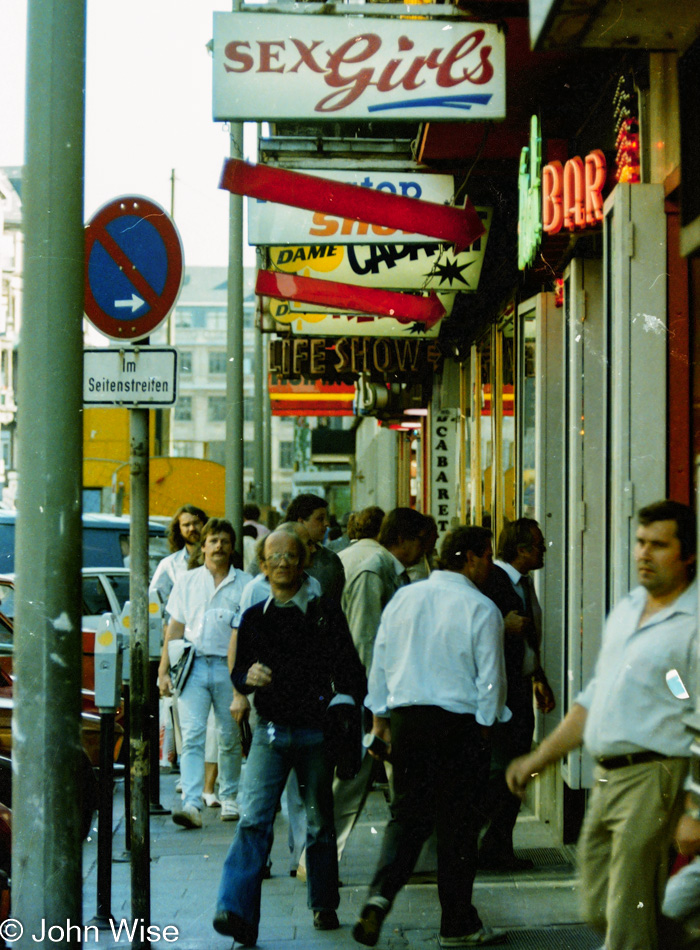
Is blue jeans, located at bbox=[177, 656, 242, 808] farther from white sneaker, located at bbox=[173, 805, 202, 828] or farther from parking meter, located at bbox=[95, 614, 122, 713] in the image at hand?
parking meter, located at bbox=[95, 614, 122, 713]

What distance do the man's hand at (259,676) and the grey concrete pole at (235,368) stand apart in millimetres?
7156

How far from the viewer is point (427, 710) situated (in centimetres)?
534

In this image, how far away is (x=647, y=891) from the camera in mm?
3785

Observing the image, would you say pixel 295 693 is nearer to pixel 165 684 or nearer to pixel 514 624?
pixel 514 624

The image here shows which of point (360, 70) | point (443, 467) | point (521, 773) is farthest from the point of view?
point (443, 467)

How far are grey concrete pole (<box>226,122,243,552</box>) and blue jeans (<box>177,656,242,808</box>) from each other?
475 cm

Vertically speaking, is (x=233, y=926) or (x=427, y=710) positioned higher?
(x=427, y=710)

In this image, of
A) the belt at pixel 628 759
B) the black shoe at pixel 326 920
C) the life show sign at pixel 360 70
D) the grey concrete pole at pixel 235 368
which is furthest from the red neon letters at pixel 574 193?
the grey concrete pole at pixel 235 368

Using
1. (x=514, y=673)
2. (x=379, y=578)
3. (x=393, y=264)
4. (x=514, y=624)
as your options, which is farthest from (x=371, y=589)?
(x=393, y=264)

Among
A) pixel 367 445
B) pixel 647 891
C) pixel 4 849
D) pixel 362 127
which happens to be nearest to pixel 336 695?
pixel 4 849

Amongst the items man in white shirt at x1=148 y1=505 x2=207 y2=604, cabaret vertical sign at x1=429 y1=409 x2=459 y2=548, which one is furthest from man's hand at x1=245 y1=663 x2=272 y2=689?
cabaret vertical sign at x1=429 y1=409 x2=459 y2=548

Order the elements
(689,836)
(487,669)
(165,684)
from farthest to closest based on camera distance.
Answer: (165,684) → (487,669) → (689,836)

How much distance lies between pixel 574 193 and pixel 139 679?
10.4 ft

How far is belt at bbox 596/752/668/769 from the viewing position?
150 inches
